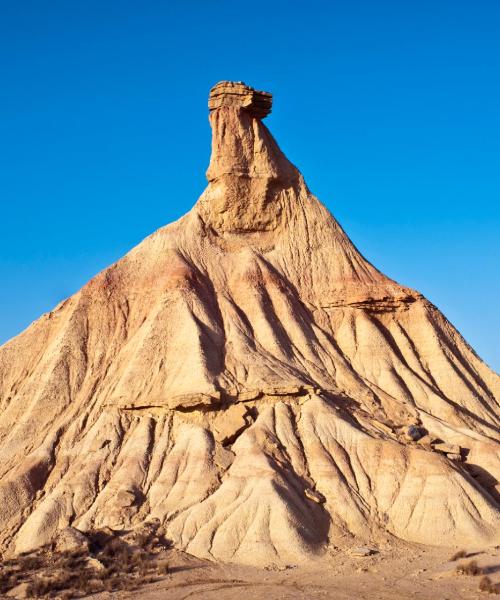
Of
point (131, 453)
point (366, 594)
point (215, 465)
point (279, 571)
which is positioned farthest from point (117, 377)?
point (366, 594)

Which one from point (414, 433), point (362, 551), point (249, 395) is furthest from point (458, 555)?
point (249, 395)

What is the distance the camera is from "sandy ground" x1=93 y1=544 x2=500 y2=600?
2628cm

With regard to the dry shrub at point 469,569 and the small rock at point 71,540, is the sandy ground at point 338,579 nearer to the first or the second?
the dry shrub at point 469,569

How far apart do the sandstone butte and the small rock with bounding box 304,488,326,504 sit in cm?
14

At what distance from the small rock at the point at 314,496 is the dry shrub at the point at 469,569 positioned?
24.3 feet

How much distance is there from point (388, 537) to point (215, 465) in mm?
7894

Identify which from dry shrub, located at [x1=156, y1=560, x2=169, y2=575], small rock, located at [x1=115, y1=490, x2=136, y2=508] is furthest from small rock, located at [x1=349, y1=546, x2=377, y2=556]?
small rock, located at [x1=115, y1=490, x2=136, y2=508]

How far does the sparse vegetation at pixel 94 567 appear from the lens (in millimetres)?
27281

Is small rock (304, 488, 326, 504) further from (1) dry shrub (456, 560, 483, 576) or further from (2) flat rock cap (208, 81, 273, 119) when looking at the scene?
(2) flat rock cap (208, 81, 273, 119)

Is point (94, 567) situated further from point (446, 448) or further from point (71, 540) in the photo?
point (446, 448)

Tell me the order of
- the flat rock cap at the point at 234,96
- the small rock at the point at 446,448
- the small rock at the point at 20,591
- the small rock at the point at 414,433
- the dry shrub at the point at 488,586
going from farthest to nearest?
the flat rock cap at the point at 234,96 → the small rock at the point at 414,433 → the small rock at the point at 446,448 → the small rock at the point at 20,591 → the dry shrub at the point at 488,586

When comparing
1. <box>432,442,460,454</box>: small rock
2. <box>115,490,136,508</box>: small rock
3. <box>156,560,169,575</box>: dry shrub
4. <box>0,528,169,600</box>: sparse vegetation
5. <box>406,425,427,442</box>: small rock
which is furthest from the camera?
<box>406,425,427,442</box>: small rock

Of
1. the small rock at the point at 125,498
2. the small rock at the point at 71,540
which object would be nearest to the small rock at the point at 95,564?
the small rock at the point at 71,540

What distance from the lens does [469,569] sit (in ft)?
92.3
